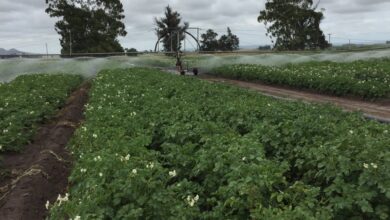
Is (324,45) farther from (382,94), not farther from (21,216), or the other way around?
(21,216)

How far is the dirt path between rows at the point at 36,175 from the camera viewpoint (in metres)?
6.50

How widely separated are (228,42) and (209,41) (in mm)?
3468

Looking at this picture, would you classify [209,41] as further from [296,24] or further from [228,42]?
[296,24]

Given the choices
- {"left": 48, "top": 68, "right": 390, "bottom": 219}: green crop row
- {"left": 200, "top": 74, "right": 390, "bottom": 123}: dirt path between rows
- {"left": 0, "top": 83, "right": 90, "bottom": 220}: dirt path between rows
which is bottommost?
{"left": 200, "top": 74, "right": 390, "bottom": 123}: dirt path between rows

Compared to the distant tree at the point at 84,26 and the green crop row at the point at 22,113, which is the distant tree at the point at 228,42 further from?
the green crop row at the point at 22,113

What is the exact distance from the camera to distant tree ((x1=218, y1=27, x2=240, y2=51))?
2950 inches

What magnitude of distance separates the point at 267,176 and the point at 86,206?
166cm

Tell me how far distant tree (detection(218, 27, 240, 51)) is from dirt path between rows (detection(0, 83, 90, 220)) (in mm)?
64330

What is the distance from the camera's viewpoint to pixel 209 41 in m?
73.8

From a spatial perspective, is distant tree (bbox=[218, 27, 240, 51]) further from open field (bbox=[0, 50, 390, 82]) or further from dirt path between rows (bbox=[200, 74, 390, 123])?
dirt path between rows (bbox=[200, 74, 390, 123])

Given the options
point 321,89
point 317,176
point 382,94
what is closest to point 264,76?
point 321,89

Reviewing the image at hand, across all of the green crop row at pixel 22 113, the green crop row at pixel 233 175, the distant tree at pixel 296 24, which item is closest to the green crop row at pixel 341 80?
the green crop row at pixel 233 175

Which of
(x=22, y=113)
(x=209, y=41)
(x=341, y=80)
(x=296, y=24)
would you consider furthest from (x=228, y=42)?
(x=22, y=113)

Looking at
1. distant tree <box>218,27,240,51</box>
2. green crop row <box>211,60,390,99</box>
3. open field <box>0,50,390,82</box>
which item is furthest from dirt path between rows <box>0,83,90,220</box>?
distant tree <box>218,27,240,51</box>
